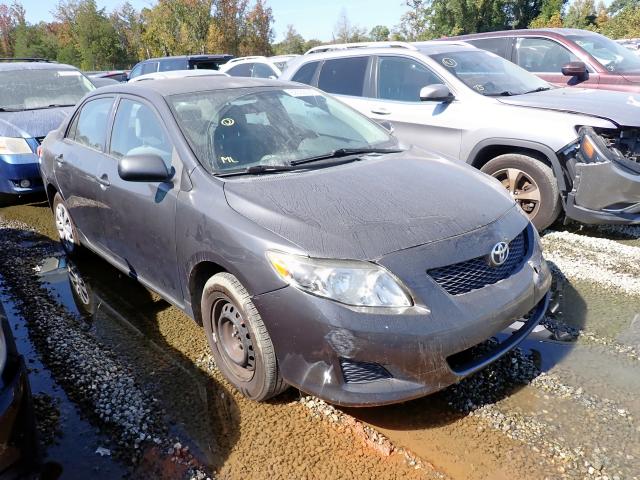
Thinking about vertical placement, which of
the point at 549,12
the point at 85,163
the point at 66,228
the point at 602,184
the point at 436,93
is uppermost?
the point at 549,12

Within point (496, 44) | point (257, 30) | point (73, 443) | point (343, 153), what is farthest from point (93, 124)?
point (257, 30)

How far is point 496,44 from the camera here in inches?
316

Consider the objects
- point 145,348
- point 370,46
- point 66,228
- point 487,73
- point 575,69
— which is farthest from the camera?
point 575,69

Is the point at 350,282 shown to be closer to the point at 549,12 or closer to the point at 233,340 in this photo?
the point at 233,340

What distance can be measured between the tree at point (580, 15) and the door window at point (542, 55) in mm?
35771

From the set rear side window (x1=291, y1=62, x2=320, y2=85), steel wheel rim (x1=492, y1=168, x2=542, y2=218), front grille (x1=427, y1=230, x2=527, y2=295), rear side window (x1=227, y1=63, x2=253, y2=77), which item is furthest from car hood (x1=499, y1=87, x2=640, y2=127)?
rear side window (x1=227, y1=63, x2=253, y2=77)

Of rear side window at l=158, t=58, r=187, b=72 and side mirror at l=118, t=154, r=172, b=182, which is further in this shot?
rear side window at l=158, t=58, r=187, b=72

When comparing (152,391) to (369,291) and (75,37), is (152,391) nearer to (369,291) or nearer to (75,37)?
(369,291)

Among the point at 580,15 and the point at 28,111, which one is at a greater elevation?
the point at 580,15

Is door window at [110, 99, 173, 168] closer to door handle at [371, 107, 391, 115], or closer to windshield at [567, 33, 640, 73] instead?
door handle at [371, 107, 391, 115]

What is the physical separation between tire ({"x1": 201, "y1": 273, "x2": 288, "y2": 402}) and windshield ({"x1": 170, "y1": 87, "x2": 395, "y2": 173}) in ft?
2.38

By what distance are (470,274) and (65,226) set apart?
12.7 feet

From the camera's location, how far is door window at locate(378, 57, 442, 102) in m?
5.63

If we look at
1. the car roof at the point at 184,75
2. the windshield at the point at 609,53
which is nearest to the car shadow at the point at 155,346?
the car roof at the point at 184,75
